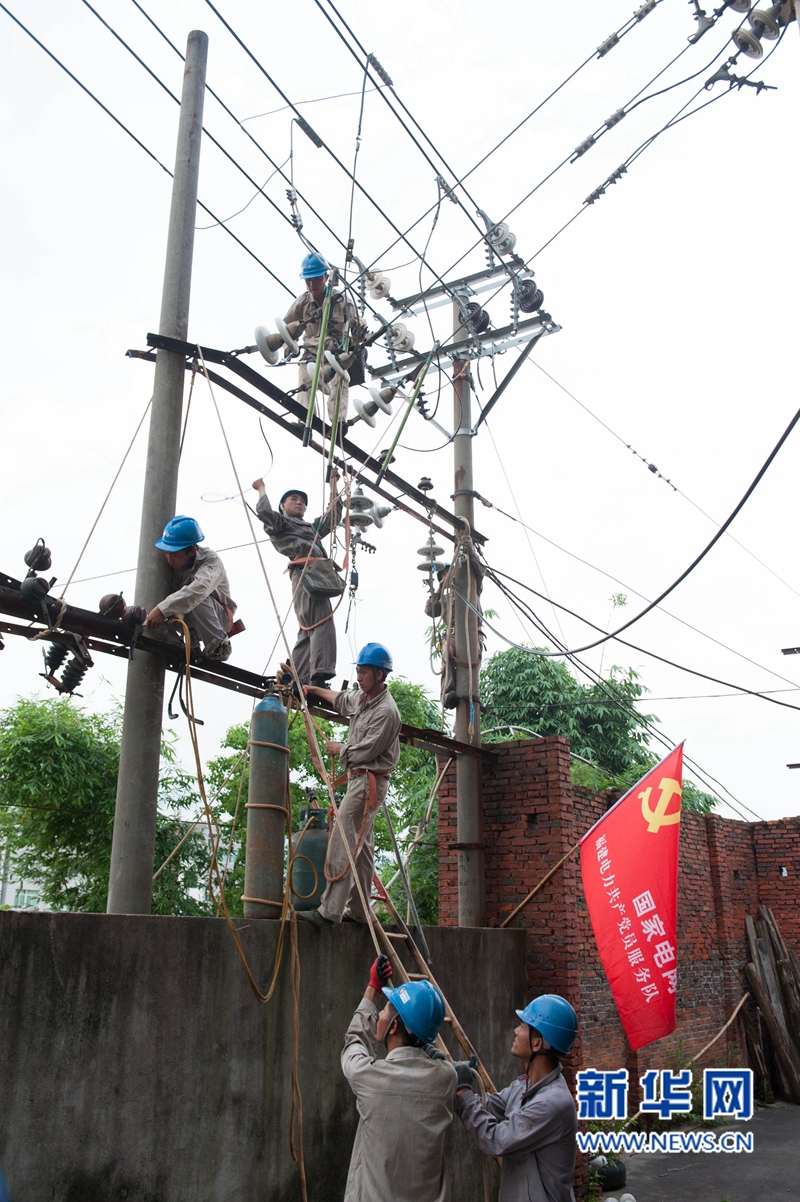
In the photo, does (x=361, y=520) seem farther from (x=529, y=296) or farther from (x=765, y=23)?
(x=765, y=23)

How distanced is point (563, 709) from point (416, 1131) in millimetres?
18570

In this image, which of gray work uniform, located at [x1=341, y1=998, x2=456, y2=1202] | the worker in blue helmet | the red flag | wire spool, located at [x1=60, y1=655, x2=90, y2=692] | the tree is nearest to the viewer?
gray work uniform, located at [x1=341, y1=998, x2=456, y2=1202]

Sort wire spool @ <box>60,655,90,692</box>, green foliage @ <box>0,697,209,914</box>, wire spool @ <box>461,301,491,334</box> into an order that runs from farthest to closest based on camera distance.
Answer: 1. green foliage @ <box>0,697,209,914</box>
2. wire spool @ <box>461,301,491,334</box>
3. wire spool @ <box>60,655,90,692</box>

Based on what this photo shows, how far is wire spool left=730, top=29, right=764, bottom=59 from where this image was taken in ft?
19.4

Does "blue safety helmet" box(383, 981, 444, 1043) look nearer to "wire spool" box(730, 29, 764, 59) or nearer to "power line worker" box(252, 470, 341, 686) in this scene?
"power line worker" box(252, 470, 341, 686)

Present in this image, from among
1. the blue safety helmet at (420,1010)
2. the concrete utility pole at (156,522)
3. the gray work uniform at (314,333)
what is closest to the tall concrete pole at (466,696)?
the gray work uniform at (314,333)

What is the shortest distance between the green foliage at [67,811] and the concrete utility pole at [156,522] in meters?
9.67

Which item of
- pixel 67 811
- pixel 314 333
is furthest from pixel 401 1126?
pixel 67 811

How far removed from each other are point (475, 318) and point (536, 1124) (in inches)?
314

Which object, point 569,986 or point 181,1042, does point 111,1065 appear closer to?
point 181,1042

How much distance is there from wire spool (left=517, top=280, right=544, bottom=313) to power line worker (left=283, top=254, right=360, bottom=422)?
9.63 feet

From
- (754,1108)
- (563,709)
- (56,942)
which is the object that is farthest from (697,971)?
(563,709)

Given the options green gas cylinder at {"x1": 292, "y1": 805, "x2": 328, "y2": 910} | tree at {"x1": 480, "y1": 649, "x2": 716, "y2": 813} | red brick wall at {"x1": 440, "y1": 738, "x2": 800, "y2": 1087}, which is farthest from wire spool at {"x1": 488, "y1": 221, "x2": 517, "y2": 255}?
tree at {"x1": 480, "y1": 649, "x2": 716, "y2": 813}

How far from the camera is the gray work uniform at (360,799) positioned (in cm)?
537
